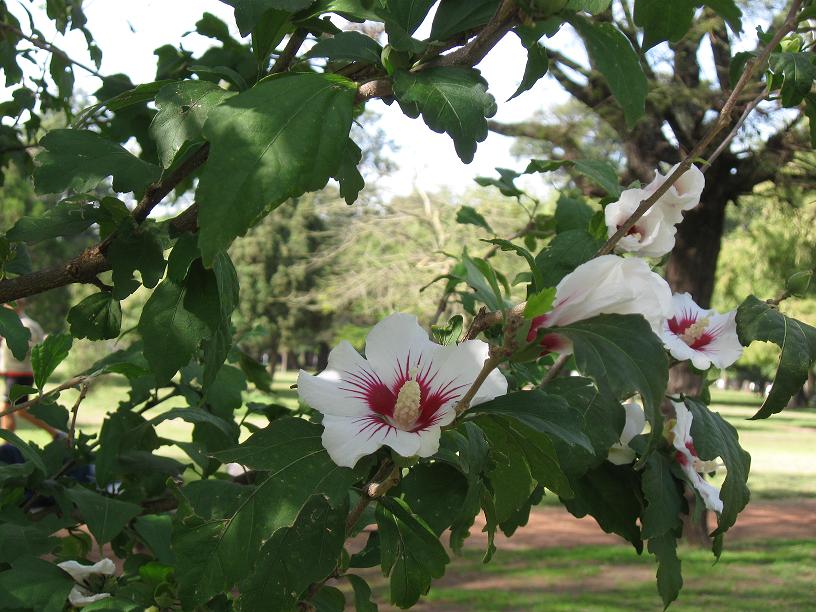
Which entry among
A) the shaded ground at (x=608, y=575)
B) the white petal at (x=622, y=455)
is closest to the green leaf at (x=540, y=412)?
the white petal at (x=622, y=455)

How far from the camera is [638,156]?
668 centimetres

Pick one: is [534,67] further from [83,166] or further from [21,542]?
[21,542]

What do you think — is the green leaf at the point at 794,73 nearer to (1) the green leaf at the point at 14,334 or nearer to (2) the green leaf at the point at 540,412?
(2) the green leaf at the point at 540,412

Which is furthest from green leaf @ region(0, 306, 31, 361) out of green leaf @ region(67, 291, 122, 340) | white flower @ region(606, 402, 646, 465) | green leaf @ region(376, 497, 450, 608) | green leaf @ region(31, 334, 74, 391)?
white flower @ region(606, 402, 646, 465)

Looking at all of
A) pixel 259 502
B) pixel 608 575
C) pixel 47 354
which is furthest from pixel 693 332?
pixel 608 575

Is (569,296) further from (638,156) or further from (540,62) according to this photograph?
(638,156)

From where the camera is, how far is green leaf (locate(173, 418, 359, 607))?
2.57 ft

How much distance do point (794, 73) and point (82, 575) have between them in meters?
1.05

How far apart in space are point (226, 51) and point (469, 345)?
3.25ft

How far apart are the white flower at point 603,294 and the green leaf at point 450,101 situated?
13cm

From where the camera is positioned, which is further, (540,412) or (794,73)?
(794,73)

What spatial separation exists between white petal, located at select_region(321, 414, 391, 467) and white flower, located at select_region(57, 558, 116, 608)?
0.55 m

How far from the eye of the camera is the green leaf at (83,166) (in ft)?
2.85

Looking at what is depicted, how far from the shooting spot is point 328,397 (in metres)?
0.81
